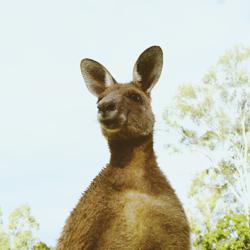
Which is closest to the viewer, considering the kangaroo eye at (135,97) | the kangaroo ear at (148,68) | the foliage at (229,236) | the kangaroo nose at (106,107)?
the kangaroo nose at (106,107)

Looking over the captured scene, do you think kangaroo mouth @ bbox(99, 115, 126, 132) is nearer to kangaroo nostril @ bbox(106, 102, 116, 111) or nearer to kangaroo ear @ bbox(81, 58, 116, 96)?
kangaroo nostril @ bbox(106, 102, 116, 111)

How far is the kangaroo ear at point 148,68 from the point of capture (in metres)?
2.92

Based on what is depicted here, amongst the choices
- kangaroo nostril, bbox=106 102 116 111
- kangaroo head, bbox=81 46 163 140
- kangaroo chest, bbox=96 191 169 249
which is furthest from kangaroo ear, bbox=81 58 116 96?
kangaroo chest, bbox=96 191 169 249

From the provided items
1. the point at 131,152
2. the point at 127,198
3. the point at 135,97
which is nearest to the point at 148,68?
the point at 135,97

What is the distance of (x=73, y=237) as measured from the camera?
2.28m

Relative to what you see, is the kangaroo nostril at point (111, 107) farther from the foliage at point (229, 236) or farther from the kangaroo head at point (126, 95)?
the foliage at point (229, 236)

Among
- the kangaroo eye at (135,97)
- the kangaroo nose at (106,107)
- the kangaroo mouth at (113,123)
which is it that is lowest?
the kangaroo mouth at (113,123)

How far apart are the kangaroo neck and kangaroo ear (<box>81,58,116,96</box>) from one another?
0.47 meters

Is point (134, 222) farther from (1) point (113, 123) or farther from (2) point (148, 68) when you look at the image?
(2) point (148, 68)

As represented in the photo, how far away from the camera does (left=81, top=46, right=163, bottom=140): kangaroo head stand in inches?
100

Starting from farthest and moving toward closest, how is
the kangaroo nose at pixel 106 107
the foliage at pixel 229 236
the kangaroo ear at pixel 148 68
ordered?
the foliage at pixel 229 236
the kangaroo ear at pixel 148 68
the kangaroo nose at pixel 106 107

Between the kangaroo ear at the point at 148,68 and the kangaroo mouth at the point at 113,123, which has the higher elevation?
the kangaroo ear at the point at 148,68

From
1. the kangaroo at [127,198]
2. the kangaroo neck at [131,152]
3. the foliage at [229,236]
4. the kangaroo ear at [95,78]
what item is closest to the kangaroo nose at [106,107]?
the kangaroo at [127,198]

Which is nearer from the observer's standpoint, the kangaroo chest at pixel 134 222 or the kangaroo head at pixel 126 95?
the kangaroo chest at pixel 134 222
